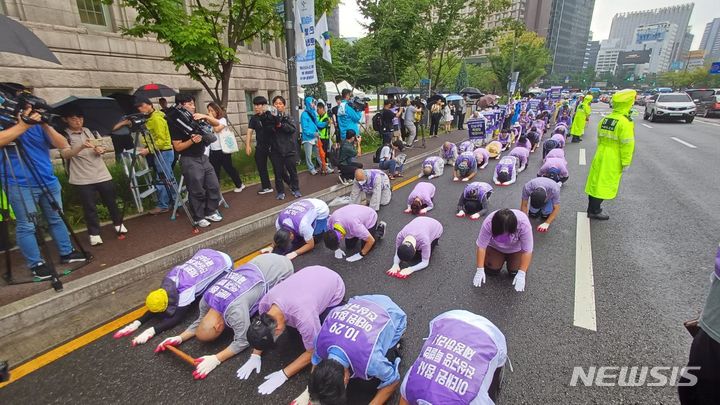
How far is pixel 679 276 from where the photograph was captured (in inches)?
149

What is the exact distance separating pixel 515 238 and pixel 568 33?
125918 millimetres

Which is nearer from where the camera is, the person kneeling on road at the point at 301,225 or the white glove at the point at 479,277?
the white glove at the point at 479,277

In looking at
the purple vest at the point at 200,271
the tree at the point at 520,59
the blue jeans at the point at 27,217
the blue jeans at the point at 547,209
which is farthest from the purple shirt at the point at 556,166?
the tree at the point at 520,59

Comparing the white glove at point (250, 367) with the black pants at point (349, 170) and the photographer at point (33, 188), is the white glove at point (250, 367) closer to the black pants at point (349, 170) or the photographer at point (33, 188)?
the photographer at point (33, 188)

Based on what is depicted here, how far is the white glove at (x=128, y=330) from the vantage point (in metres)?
3.08

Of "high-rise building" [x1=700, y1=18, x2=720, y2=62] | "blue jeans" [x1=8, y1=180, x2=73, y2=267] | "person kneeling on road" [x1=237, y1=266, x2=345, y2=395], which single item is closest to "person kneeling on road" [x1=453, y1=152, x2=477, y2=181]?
"person kneeling on road" [x1=237, y1=266, x2=345, y2=395]

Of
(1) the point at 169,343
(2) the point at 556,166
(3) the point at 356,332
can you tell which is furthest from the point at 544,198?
(1) the point at 169,343

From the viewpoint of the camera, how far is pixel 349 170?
757 cm

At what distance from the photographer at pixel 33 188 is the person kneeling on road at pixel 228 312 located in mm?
2052

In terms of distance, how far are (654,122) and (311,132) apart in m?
23.0

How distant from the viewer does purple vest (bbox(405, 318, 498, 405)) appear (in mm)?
1924

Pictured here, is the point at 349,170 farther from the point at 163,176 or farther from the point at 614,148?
the point at 614,148

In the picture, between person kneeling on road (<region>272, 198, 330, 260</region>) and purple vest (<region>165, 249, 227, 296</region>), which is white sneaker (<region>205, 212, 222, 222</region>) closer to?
person kneeling on road (<region>272, 198, 330, 260</region>)

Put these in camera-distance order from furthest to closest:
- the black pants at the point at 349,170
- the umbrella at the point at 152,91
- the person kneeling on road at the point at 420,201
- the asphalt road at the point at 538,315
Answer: the black pants at the point at 349,170, the umbrella at the point at 152,91, the person kneeling on road at the point at 420,201, the asphalt road at the point at 538,315
